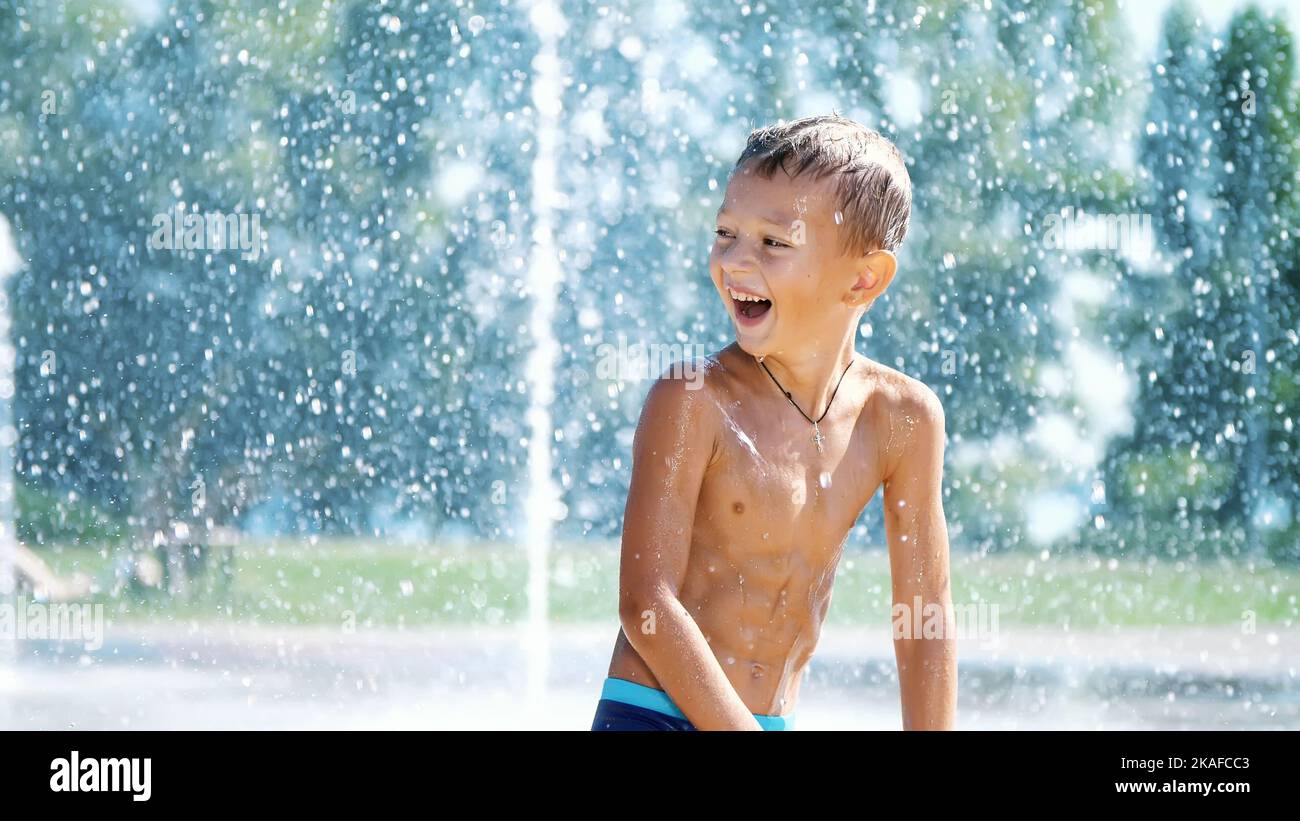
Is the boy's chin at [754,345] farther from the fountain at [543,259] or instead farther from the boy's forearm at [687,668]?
the fountain at [543,259]

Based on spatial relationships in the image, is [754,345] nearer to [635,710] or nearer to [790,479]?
[790,479]

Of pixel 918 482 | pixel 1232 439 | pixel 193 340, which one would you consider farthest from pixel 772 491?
pixel 1232 439

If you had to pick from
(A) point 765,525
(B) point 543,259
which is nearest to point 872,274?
(A) point 765,525

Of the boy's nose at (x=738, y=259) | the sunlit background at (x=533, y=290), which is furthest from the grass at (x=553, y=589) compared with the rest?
the boy's nose at (x=738, y=259)

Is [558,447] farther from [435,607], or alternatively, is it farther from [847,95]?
[847,95]

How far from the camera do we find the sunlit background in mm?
7914

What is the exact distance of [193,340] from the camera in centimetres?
809

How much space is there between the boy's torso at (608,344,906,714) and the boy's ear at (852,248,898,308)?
15 cm

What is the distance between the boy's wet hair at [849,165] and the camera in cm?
207

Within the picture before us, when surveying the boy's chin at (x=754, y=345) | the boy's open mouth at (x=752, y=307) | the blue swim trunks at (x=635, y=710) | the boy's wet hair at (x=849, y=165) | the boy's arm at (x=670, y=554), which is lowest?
the blue swim trunks at (x=635, y=710)

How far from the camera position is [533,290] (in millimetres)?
8336

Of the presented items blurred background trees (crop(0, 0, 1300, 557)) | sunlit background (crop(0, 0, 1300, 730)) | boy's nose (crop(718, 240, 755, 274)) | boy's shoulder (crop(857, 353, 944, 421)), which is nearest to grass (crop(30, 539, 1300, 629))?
sunlit background (crop(0, 0, 1300, 730))

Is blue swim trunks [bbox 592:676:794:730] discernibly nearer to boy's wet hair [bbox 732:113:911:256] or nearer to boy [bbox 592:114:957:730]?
boy [bbox 592:114:957:730]

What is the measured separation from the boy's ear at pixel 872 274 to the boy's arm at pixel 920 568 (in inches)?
6.8
